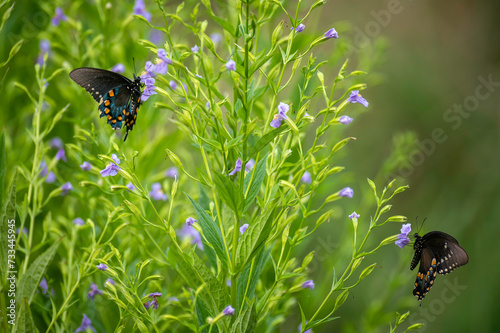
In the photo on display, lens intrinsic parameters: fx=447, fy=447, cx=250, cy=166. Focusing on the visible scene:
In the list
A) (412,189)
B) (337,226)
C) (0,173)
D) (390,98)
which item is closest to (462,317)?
(337,226)

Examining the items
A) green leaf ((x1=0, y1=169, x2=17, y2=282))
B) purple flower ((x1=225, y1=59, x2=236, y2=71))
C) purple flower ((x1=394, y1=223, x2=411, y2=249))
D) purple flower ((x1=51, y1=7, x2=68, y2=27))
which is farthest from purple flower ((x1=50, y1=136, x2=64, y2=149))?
purple flower ((x1=394, y1=223, x2=411, y2=249))

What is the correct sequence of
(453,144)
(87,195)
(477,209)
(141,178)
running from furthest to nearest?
(453,144)
(477,209)
(141,178)
(87,195)

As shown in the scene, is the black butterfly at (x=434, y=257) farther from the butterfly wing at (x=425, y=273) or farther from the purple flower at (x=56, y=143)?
the purple flower at (x=56, y=143)

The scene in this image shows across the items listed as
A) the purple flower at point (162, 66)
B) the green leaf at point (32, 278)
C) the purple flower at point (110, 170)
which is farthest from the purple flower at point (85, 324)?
the purple flower at point (162, 66)

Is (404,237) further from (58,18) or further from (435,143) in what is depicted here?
(435,143)

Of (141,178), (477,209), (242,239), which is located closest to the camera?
(242,239)

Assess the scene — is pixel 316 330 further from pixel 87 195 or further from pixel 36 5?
pixel 36 5
